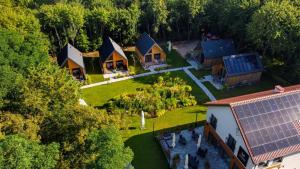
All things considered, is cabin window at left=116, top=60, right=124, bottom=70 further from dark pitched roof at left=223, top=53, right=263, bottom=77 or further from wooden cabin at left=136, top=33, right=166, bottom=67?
dark pitched roof at left=223, top=53, right=263, bottom=77

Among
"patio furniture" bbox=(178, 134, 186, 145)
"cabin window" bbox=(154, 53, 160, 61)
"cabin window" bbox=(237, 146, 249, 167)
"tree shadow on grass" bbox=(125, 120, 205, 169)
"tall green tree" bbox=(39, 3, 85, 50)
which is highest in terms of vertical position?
"tall green tree" bbox=(39, 3, 85, 50)

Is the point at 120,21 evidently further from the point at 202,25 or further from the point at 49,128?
the point at 49,128

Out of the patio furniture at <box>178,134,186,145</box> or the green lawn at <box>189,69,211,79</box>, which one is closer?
the patio furniture at <box>178,134,186,145</box>

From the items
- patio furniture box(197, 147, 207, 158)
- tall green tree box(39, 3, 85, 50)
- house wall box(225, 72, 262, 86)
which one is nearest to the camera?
patio furniture box(197, 147, 207, 158)

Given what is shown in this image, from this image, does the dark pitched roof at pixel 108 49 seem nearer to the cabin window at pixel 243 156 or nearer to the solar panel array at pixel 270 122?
the solar panel array at pixel 270 122

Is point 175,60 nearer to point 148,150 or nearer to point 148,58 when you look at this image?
point 148,58

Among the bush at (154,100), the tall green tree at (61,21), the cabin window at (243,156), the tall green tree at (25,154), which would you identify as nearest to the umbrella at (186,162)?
the cabin window at (243,156)

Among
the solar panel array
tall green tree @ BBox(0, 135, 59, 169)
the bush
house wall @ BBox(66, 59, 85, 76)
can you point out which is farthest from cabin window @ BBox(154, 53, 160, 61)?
tall green tree @ BBox(0, 135, 59, 169)
